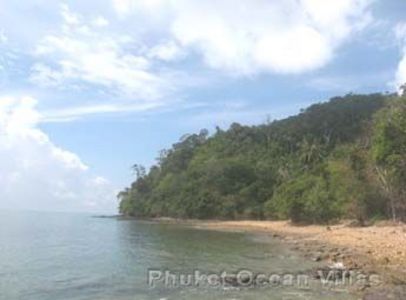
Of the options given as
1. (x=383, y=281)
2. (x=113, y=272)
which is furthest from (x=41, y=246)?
(x=383, y=281)

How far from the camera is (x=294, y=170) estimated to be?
12950 centimetres

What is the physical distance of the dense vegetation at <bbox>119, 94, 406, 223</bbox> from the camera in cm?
7069

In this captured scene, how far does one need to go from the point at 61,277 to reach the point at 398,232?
1360 inches

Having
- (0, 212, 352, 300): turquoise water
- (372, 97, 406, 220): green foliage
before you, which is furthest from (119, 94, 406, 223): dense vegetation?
(0, 212, 352, 300): turquoise water

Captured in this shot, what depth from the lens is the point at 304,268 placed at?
3569 centimetres

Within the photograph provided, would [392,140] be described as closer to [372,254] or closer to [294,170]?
[372,254]

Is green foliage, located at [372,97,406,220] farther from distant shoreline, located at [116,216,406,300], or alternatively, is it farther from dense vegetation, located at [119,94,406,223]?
distant shoreline, located at [116,216,406,300]

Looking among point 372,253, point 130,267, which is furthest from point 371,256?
point 130,267

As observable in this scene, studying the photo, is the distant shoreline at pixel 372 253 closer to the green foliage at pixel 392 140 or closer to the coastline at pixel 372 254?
the coastline at pixel 372 254

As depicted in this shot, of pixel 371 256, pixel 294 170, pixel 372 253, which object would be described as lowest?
pixel 371 256

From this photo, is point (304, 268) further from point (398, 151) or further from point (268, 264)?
Result: point (398, 151)

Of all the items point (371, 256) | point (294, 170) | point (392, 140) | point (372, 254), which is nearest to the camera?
point (371, 256)

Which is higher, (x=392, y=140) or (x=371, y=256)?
(x=392, y=140)

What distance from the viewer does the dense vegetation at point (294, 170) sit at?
70.7m
